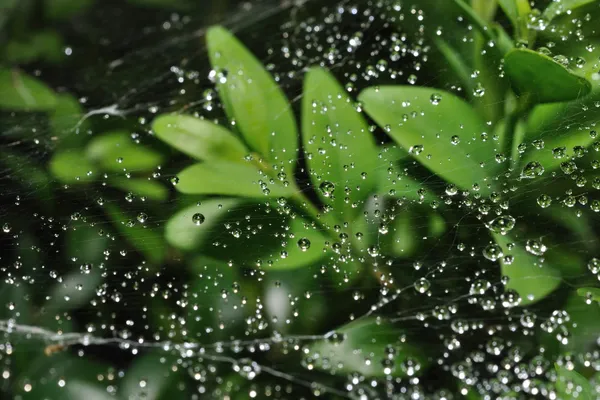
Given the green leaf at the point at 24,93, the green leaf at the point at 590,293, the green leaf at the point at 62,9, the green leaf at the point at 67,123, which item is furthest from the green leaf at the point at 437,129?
the green leaf at the point at 62,9

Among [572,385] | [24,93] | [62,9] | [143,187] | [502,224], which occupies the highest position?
[62,9]

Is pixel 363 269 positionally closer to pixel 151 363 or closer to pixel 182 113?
pixel 151 363

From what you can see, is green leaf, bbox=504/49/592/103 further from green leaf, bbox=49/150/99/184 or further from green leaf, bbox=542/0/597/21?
green leaf, bbox=49/150/99/184

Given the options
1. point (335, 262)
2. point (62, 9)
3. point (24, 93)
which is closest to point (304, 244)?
point (335, 262)

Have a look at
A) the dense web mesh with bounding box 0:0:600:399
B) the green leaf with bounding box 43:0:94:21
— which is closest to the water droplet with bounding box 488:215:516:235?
the dense web mesh with bounding box 0:0:600:399

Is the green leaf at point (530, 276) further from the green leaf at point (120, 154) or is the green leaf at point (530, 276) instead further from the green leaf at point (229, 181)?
the green leaf at point (120, 154)

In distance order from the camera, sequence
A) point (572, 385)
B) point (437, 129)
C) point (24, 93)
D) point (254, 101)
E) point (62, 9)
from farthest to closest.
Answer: point (62, 9) → point (24, 93) → point (254, 101) → point (437, 129) → point (572, 385)

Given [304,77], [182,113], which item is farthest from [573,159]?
[182,113]

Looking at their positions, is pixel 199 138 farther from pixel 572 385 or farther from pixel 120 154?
pixel 572 385
